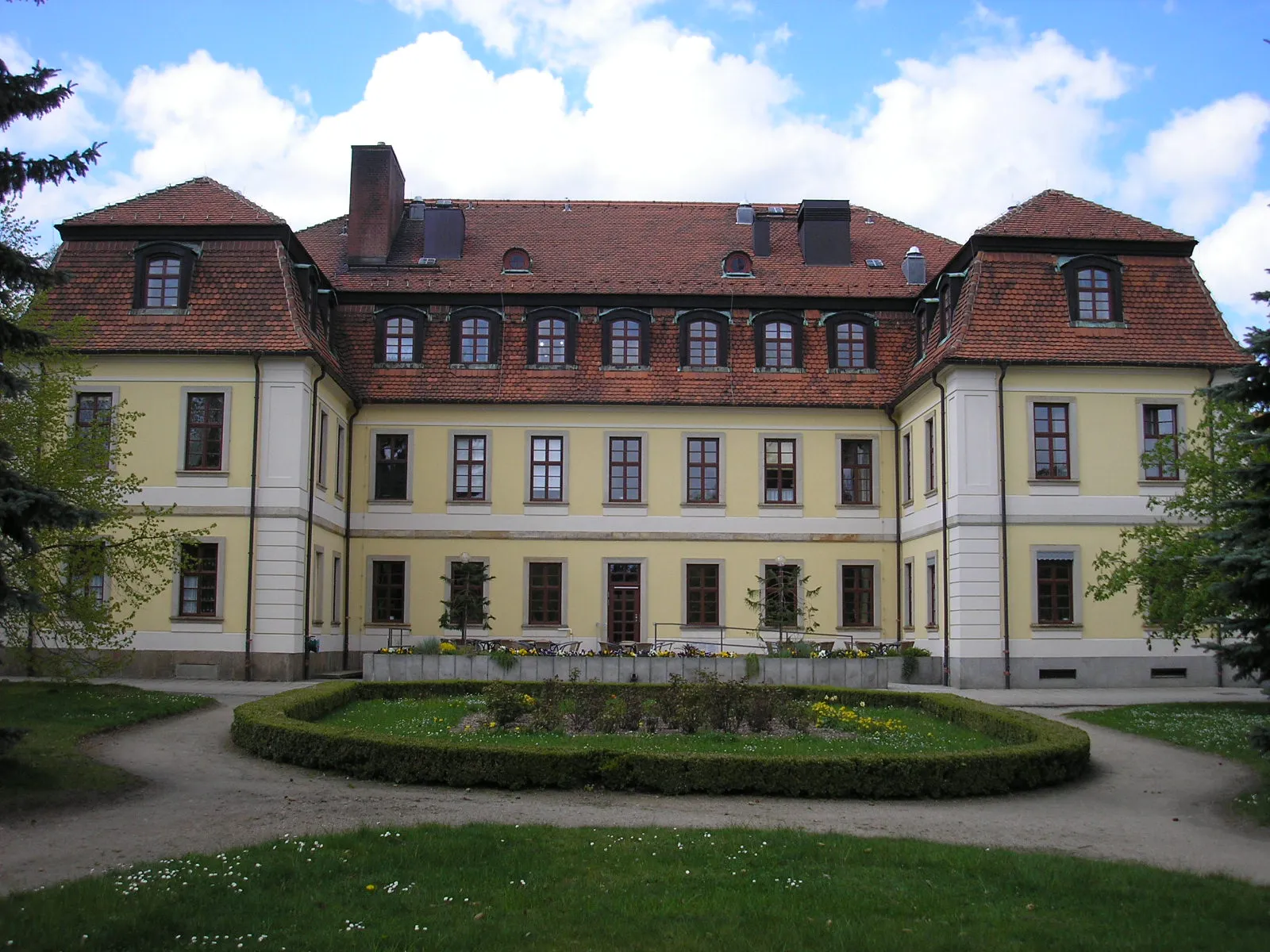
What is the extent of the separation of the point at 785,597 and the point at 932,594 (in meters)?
4.03

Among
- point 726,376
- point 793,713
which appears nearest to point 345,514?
point 726,376

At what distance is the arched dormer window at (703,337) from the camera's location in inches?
1294

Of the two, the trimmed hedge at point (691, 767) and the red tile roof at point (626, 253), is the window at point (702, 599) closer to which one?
the red tile roof at point (626, 253)

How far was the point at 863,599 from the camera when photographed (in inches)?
1266

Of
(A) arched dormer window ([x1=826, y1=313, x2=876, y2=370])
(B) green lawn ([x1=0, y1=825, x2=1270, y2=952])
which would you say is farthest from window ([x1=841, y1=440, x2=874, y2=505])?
(B) green lawn ([x1=0, y1=825, x2=1270, y2=952])

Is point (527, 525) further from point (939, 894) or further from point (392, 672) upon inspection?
point (939, 894)

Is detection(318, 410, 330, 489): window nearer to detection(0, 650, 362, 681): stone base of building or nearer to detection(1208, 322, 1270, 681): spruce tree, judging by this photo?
detection(0, 650, 362, 681): stone base of building

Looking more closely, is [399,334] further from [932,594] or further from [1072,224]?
[1072,224]

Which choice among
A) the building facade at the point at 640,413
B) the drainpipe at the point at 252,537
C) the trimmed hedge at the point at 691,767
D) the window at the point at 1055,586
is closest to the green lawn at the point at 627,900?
the trimmed hedge at the point at 691,767

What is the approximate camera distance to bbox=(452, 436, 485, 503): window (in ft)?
106

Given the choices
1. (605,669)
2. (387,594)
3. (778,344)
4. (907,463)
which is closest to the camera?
(605,669)

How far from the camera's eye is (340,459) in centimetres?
3145

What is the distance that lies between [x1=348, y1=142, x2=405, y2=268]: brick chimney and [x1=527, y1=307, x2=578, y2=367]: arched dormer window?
203 inches

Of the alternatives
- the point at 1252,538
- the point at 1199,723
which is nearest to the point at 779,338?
the point at 1199,723
